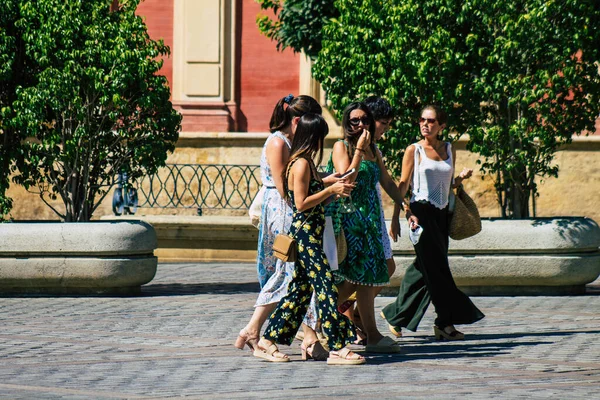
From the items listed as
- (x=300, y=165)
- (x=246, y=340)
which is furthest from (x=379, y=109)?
(x=246, y=340)

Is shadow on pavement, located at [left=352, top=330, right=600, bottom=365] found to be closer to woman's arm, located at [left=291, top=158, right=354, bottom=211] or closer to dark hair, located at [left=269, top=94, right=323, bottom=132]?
woman's arm, located at [left=291, top=158, right=354, bottom=211]

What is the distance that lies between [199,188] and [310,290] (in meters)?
10.4

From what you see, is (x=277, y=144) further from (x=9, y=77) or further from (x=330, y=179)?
(x=9, y=77)

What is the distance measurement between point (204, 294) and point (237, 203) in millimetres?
6525

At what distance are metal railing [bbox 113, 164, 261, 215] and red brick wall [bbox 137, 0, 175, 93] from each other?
7.72 feet

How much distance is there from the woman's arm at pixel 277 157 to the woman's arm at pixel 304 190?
238 mm

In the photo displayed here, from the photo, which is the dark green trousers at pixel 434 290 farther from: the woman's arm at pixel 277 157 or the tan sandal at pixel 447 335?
the woman's arm at pixel 277 157

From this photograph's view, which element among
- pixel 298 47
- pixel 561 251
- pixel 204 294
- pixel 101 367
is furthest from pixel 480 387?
pixel 298 47

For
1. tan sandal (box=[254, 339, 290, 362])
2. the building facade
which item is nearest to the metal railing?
the building facade

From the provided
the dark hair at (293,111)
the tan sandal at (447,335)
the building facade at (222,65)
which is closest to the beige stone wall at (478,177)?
the building facade at (222,65)

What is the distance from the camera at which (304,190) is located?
25.6ft

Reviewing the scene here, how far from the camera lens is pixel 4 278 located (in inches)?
475

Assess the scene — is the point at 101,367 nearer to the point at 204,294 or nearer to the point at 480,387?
→ the point at 480,387

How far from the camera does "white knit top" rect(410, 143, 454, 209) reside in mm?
9242
